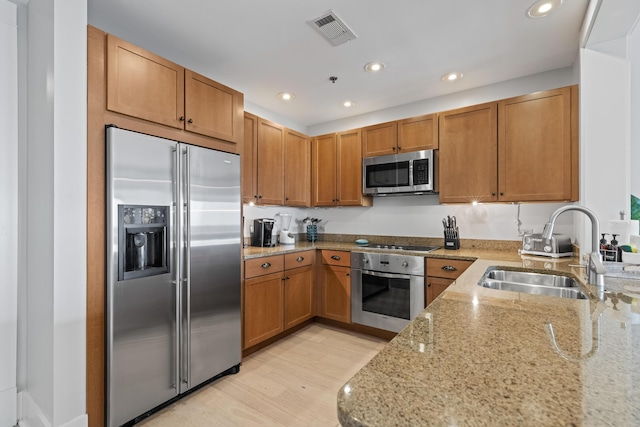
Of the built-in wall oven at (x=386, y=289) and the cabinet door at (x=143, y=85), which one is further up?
the cabinet door at (x=143, y=85)

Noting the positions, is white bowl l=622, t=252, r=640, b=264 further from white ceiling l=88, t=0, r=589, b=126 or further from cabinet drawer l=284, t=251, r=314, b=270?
cabinet drawer l=284, t=251, r=314, b=270

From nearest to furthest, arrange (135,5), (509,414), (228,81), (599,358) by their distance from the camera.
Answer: (509,414), (599,358), (135,5), (228,81)

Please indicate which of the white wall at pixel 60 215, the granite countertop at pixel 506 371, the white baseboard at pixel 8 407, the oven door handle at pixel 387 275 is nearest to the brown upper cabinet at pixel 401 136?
the oven door handle at pixel 387 275

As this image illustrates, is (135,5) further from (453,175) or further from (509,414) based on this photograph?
(453,175)

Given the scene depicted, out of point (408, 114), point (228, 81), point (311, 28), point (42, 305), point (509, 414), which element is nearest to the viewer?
point (509, 414)

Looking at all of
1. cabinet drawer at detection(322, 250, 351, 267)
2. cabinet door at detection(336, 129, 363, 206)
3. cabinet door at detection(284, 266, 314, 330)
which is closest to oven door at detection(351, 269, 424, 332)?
cabinet drawer at detection(322, 250, 351, 267)

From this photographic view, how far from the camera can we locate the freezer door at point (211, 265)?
2.10 meters

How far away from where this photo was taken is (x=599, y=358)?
709 mm

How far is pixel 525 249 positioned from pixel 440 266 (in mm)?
735

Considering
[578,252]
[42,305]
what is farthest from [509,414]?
[578,252]

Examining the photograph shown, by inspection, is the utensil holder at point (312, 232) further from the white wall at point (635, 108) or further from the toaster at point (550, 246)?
the white wall at point (635, 108)

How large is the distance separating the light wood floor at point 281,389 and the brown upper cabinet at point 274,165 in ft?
4.98

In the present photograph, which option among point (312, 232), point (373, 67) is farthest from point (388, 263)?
point (373, 67)

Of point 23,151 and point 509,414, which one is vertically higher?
point 23,151
